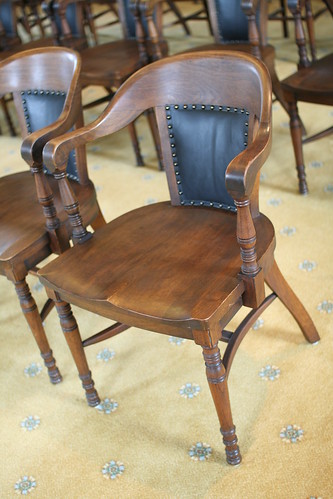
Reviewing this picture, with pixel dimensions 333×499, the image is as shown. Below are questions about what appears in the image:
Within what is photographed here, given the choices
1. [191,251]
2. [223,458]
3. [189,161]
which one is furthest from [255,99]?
[223,458]

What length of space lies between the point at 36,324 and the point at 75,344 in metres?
0.20

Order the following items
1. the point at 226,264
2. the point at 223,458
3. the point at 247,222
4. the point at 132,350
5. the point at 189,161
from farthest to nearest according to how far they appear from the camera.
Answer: the point at 132,350
the point at 189,161
the point at 223,458
the point at 226,264
the point at 247,222

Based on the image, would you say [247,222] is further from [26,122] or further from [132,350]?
[26,122]

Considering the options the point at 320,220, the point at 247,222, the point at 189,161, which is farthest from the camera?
the point at 320,220

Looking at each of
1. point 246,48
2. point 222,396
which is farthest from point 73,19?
point 222,396

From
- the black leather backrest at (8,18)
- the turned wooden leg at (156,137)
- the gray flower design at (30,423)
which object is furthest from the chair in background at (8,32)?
the gray flower design at (30,423)

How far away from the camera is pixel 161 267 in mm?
1575

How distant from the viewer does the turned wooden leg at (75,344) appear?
173cm

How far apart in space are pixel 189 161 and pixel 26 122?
0.69 metres

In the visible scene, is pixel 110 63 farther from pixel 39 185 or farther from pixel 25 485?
pixel 25 485

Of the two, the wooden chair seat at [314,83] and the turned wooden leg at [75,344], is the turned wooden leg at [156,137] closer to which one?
the wooden chair seat at [314,83]

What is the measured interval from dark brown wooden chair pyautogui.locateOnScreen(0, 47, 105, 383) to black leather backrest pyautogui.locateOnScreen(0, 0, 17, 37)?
225 centimetres

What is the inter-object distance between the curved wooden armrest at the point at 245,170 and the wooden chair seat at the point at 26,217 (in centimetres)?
70

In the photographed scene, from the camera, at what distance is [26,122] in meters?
2.16
